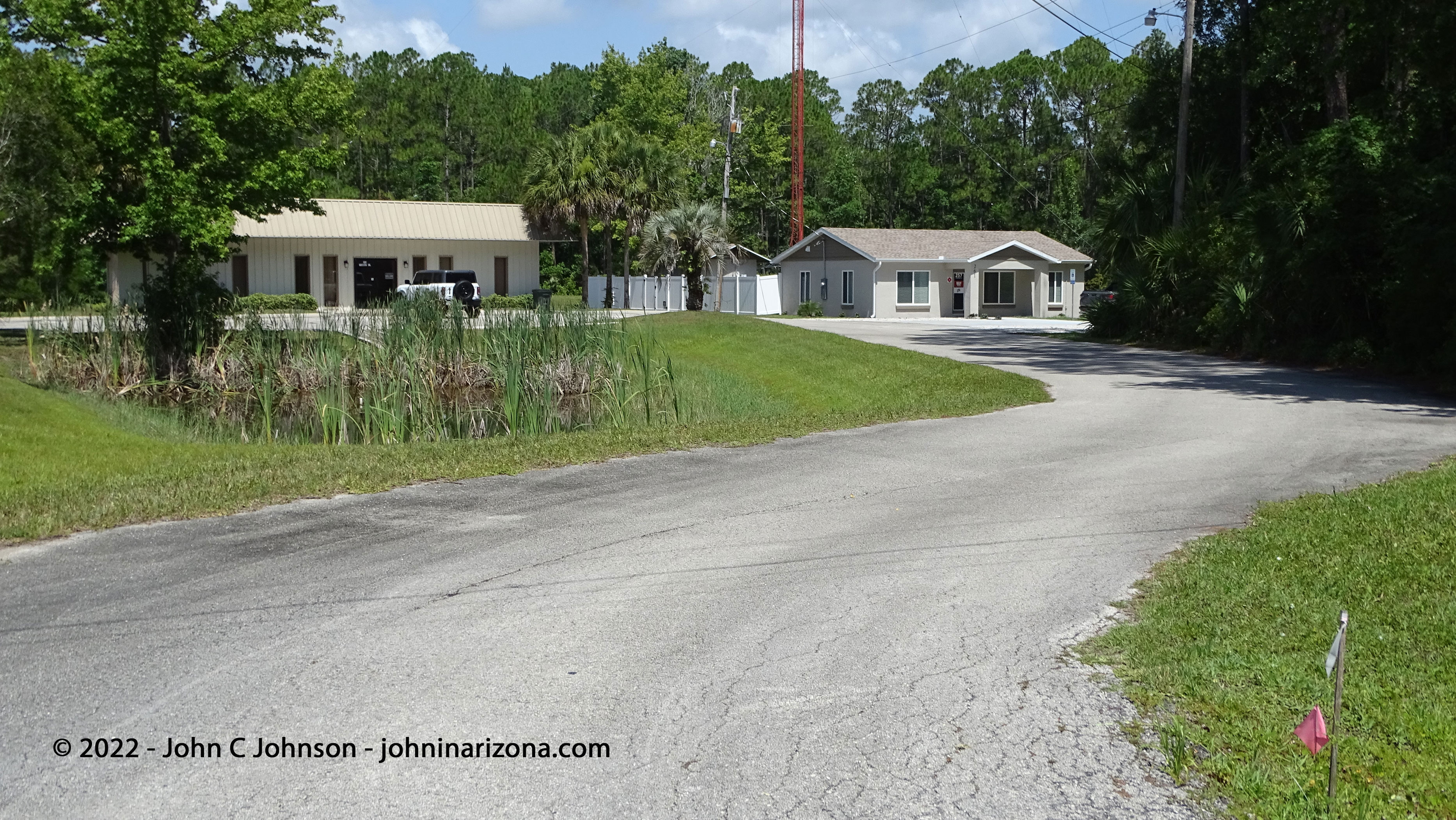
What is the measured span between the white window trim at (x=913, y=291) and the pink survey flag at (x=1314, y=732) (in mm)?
46636

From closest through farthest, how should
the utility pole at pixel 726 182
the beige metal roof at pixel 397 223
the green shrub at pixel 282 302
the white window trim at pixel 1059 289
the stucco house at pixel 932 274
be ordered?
1. the green shrub at pixel 282 302
2. the beige metal roof at pixel 397 223
3. the utility pole at pixel 726 182
4. the stucco house at pixel 932 274
5. the white window trim at pixel 1059 289

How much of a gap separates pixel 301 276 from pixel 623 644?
155 feet

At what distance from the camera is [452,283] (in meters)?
43.8

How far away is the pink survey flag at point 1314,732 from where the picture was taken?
440 centimetres

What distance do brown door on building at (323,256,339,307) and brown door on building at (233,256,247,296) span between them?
293 centimetres

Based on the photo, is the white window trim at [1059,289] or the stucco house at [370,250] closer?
the stucco house at [370,250]

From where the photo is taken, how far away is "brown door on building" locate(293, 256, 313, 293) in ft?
164

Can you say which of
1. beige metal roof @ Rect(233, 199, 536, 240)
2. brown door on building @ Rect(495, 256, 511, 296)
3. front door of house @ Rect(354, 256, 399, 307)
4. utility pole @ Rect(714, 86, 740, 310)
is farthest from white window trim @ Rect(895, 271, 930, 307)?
front door of house @ Rect(354, 256, 399, 307)

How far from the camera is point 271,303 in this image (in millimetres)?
46562

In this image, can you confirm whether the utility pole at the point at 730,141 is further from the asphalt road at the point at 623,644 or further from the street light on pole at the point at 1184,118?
the asphalt road at the point at 623,644

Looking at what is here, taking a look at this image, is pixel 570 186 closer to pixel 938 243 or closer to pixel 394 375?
Result: pixel 938 243

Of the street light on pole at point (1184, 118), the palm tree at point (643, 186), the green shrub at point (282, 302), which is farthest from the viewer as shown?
the palm tree at point (643, 186)

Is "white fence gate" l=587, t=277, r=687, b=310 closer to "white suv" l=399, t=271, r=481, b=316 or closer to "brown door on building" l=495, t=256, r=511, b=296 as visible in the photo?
"brown door on building" l=495, t=256, r=511, b=296

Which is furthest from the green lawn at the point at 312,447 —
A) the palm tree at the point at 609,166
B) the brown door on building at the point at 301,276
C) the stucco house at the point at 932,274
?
the palm tree at the point at 609,166
